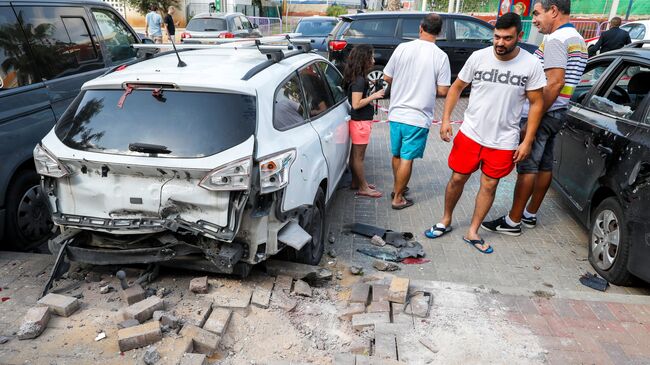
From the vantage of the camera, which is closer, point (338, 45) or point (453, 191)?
point (453, 191)

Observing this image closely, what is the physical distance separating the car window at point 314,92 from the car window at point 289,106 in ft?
0.52

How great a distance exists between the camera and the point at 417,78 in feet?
16.6

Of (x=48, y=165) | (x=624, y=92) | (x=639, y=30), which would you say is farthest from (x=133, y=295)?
(x=639, y=30)

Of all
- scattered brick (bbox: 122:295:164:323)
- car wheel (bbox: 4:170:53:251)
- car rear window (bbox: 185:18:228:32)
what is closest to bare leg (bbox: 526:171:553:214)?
scattered brick (bbox: 122:295:164:323)

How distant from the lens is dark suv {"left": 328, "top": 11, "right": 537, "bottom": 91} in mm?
11484

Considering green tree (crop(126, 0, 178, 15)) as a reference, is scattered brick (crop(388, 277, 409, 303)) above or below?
below

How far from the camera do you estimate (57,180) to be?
3.41 m

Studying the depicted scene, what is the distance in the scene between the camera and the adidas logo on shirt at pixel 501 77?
13.4 ft

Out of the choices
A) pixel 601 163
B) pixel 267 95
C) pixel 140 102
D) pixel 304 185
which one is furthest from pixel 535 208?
pixel 140 102

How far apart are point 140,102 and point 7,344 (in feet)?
5.73

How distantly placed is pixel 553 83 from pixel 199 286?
11.4ft

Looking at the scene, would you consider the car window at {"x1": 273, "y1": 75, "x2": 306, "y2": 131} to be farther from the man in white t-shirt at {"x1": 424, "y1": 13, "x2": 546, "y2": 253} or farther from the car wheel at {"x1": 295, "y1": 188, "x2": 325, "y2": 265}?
the man in white t-shirt at {"x1": 424, "y1": 13, "x2": 546, "y2": 253}

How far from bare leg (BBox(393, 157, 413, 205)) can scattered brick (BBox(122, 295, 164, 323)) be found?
3.04 meters

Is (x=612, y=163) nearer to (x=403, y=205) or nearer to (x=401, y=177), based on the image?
(x=401, y=177)
